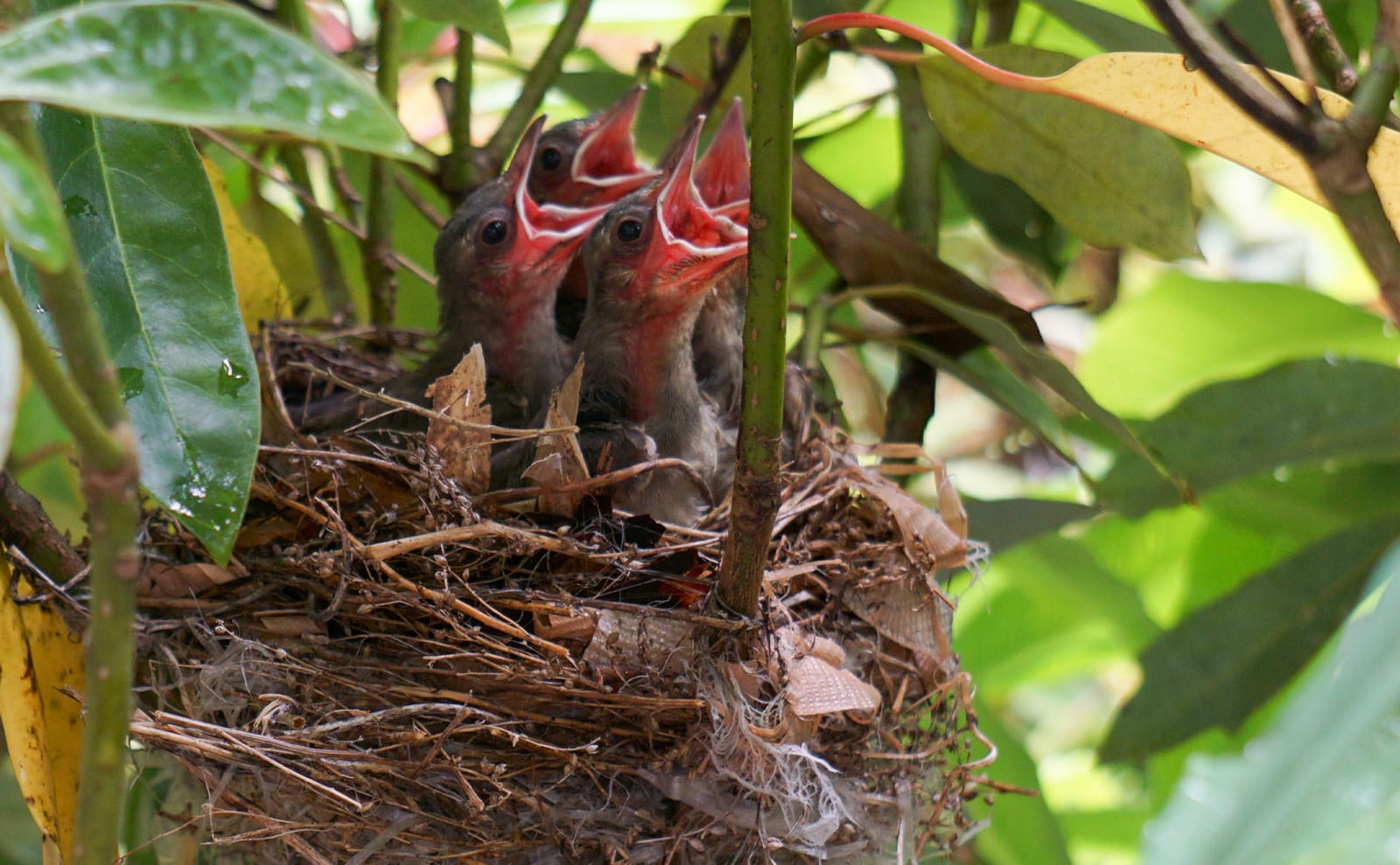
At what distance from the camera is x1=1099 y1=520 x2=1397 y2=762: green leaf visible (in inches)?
65.3

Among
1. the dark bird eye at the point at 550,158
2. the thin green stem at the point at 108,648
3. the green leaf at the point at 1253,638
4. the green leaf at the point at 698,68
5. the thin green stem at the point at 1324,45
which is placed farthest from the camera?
the dark bird eye at the point at 550,158

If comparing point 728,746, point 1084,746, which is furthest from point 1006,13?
point 1084,746

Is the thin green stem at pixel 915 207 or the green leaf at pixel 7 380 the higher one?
the green leaf at pixel 7 380

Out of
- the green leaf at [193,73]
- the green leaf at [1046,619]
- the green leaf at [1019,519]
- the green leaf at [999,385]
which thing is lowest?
the green leaf at [1046,619]

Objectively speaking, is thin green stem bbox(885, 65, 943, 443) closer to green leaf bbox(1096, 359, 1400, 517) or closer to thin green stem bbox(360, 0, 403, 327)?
green leaf bbox(1096, 359, 1400, 517)

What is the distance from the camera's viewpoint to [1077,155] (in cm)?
122

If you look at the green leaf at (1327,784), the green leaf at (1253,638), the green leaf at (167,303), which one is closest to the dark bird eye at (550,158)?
the green leaf at (167,303)

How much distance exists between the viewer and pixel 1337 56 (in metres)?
0.84

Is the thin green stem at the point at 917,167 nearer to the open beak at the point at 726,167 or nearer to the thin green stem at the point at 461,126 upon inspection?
the open beak at the point at 726,167

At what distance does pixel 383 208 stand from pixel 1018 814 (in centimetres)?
109

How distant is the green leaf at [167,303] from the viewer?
0.83 metres

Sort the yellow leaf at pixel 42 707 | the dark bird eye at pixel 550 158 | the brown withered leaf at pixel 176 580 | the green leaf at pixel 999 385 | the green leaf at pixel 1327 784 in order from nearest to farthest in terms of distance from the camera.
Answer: the green leaf at pixel 1327 784 < the yellow leaf at pixel 42 707 < the brown withered leaf at pixel 176 580 < the green leaf at pixel 999 385 < the dark bird eye at pixel 550 158

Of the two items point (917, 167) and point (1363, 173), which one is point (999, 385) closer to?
point (917, 167)

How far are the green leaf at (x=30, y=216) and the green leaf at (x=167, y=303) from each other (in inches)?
14.8
